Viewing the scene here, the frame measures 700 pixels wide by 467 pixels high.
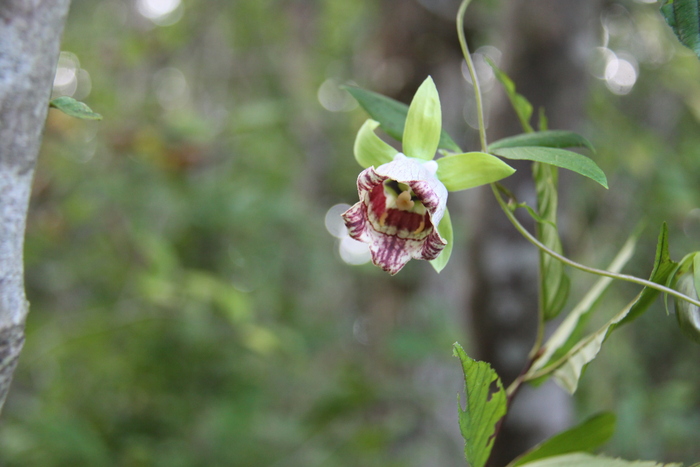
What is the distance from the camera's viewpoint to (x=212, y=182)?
2350 millimetres

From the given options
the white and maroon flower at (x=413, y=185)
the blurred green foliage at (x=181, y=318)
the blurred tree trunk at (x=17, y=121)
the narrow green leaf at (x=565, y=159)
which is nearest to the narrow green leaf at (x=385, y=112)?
the white and maroon flower at (x=413, y=185)

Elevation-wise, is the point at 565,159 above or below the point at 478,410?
above

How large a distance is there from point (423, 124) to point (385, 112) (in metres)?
0.04

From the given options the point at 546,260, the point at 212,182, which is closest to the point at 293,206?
the point at 212,182

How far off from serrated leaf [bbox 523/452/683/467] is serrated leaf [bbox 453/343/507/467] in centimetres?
9

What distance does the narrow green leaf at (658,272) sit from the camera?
1.26 feet

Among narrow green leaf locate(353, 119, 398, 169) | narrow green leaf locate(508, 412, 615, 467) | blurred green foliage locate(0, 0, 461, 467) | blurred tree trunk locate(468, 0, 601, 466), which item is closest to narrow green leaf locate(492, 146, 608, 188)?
narrow green leaf locate(353, 119, 398, 169)

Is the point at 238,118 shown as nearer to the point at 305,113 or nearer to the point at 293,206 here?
the point at 293,206

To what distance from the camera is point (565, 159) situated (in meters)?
0.39

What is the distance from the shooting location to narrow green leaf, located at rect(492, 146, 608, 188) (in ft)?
1.26

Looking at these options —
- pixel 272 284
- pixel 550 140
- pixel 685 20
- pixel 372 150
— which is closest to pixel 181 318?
pixel 272 284

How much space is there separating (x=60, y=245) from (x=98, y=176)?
2.18 feet

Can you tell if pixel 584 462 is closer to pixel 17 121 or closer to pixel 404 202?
pixel 404 202

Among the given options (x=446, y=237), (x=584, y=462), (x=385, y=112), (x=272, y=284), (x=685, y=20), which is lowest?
(x=272, y=284)
